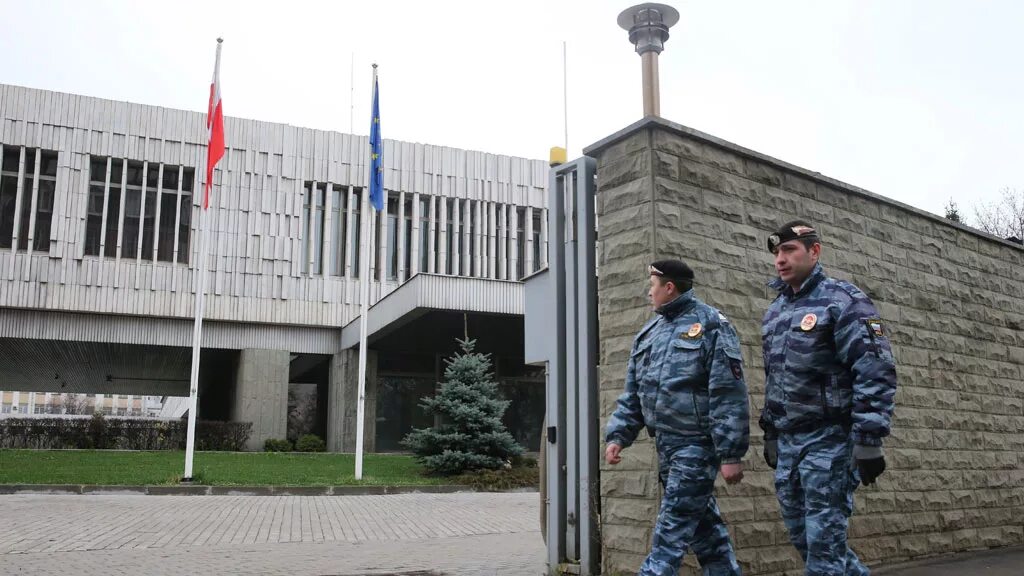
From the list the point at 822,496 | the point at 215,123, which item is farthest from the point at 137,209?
the point at 822,496

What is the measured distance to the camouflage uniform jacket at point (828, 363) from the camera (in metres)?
3.85

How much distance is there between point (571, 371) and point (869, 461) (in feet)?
8.73

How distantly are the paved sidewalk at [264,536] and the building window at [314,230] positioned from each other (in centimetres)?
1622

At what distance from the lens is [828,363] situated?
4.12 meters

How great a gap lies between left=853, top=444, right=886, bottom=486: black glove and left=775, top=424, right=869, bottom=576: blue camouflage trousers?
0.51 feet

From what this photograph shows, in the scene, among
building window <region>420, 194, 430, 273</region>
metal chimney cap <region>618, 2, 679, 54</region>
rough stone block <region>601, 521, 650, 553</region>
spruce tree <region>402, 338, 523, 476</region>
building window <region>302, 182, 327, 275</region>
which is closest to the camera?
rough stone block <region>601, 521, 650, 553</region>

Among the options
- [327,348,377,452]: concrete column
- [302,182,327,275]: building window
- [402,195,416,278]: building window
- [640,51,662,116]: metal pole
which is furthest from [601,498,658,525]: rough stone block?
[402,195,416,278]: building window

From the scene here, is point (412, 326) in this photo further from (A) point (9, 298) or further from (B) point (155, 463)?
(A) point (9, 298)

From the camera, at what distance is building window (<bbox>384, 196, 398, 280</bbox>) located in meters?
30.6

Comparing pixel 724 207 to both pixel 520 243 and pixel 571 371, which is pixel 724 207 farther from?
pixel 520 243

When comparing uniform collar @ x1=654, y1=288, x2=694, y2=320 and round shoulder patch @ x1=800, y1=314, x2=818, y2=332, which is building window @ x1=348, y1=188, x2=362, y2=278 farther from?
round shoulder patch @ x1=800, y1=314, x2=818, y2=332

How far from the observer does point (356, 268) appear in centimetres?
3027

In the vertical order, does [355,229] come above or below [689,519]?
above

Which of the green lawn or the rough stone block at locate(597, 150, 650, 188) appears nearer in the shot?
the rough stone block at locate(597, 150, 650, 188)
